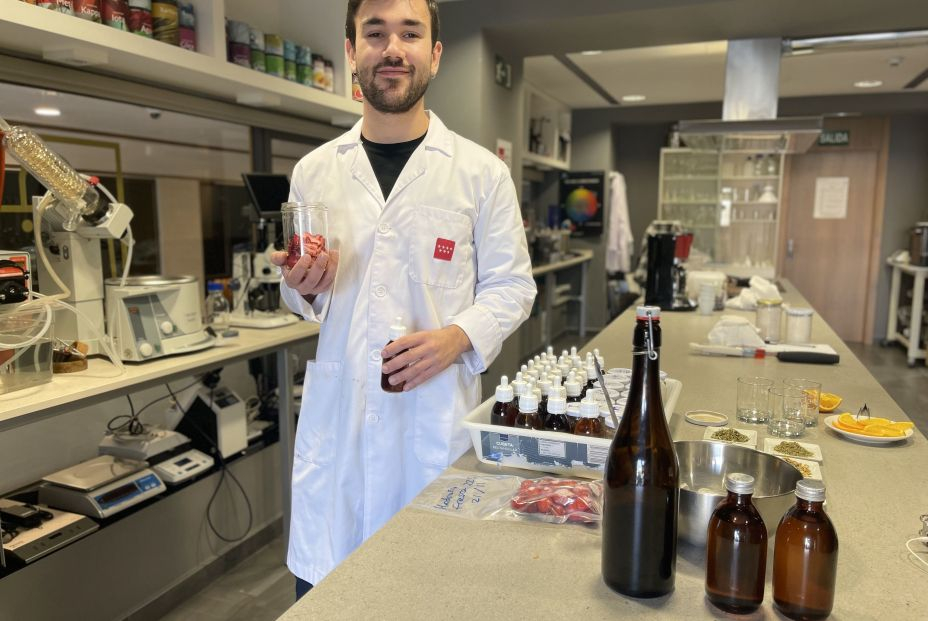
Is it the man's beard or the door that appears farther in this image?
the door

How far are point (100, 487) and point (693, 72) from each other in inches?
203

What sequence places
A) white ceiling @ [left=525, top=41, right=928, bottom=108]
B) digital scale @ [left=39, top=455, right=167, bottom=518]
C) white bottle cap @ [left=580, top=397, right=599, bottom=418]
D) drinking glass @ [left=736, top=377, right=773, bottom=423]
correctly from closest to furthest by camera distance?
1. white bottle cap @ [left=580, top=397, right=599, bottom=418]
2. drinking glass @ [left=736, top=377, right=773, bottom=423]
3. digital scale @ [left=39, top=455, right=167, bottom=518]
4. white ceiling @ [left=525, top=41, right=928, bottom=108]

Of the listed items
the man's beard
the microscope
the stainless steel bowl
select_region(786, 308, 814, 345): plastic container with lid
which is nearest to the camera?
the stainless steel bowl

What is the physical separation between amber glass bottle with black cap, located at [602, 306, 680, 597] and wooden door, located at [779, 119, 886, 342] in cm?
772

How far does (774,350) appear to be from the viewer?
7.61 feet

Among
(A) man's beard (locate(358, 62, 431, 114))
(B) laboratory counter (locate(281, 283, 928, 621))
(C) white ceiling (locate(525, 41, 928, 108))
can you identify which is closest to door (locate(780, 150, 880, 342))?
(C) white ceiling (locate(525, 41, 928, 108))

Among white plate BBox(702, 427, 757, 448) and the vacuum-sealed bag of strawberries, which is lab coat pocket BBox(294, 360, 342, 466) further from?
white plate BBox(702, 427, 757, 448)

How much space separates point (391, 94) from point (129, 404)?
6.19 ft

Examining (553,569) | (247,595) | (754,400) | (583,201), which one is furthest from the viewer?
(583,201)

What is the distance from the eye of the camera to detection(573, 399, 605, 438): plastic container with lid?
45.3 inches

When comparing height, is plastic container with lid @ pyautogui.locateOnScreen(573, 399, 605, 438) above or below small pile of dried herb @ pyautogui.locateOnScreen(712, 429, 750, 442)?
above

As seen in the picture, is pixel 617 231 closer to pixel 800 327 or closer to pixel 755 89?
pixel 755 89

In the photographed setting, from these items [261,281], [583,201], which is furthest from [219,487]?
[583,201]

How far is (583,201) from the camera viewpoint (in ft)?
24.5
